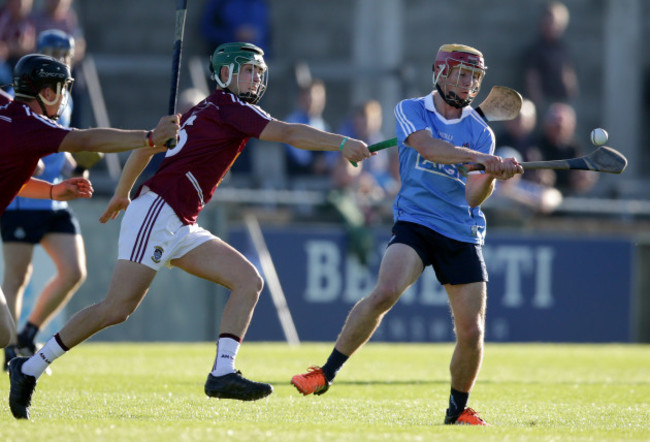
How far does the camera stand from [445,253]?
7449mm

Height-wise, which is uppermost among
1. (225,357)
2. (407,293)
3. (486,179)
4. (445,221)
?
(486,179)

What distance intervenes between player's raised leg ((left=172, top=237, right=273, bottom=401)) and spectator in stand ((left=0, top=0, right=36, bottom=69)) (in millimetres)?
7666

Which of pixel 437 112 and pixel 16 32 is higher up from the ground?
pixel 16 32

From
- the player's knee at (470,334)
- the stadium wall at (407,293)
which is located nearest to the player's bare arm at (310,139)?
the player's knee at (470,334)

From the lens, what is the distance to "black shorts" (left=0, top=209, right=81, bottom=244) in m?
9.84

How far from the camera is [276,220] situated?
14953mm

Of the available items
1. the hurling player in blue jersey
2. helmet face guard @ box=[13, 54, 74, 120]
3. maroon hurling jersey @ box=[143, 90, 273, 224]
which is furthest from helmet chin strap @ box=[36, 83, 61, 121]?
the hurling player in blue jersey

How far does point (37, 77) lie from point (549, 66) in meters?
12.2

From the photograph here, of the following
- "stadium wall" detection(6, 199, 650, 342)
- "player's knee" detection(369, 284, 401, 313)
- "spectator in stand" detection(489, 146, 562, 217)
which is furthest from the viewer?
"spectator in stand" detection(489, 146, 562, 217)

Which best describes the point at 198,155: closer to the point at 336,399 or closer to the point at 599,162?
the point at 336,399

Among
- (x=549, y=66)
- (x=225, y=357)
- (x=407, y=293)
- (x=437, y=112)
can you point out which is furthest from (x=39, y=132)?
(x=549, y=66)

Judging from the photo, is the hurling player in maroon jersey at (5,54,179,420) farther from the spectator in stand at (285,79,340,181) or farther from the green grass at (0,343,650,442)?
the spectator in stand at (285,79,340,181)

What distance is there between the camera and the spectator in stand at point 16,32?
14.5 m

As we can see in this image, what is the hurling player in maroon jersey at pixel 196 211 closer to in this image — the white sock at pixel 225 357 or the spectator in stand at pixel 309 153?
the white sock at pixel 225 357
